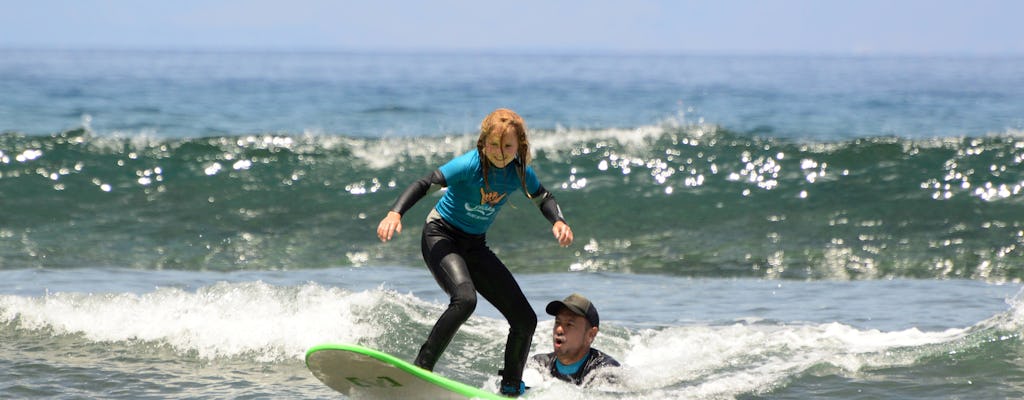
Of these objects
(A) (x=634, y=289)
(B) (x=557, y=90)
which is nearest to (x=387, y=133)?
(A) (x=634, y=289)

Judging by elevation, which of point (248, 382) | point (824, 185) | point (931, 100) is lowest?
point (248, 382)

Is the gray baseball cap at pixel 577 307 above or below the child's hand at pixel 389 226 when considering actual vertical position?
below

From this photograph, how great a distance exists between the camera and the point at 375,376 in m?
5.52

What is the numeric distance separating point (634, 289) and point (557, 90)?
2727cm

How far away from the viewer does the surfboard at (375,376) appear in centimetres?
535

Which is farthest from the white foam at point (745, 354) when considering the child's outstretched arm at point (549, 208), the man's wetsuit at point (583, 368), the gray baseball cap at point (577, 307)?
the child's outstretched arm at point (549, 208)

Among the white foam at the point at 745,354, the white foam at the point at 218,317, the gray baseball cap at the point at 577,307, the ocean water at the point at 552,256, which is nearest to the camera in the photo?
the gray baseball cap at the point at 577,307

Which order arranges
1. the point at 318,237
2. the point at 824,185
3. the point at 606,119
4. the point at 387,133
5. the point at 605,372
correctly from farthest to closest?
the point at 606,119, the point at 387,133, the point at 824,185, the point at 318,237, the point at 605,372

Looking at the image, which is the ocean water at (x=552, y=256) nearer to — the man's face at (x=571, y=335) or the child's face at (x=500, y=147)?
the man's face at (x=571, y=335)

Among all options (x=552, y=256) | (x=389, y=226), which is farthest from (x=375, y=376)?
(x=552, y=256)

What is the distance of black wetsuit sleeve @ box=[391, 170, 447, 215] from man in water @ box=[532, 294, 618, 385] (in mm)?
933

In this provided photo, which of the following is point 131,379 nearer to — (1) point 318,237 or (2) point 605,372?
(2) point 605,372

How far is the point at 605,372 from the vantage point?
610 centimetres

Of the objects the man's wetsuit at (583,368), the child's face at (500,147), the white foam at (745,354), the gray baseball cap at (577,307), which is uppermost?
the child's face at (500,147)
